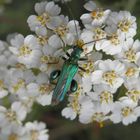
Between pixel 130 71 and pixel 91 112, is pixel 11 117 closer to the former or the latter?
pixel 91 112

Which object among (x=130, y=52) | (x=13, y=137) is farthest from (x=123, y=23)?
(x=13, y=137)

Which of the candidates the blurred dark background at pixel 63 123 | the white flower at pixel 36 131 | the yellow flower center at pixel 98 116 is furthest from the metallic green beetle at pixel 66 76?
the blurred dark background at pixel 63 123

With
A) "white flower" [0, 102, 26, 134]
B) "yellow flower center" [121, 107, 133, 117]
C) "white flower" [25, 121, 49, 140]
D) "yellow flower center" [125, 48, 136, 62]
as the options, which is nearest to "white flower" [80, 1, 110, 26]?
"yellow flower center" [125, 48, 136, 62]

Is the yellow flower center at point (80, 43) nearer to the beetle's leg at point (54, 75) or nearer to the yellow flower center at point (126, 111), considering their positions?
the beetle's leg at point (54, 75)

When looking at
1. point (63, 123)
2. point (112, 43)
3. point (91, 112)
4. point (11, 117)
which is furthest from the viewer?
point (63, 123)

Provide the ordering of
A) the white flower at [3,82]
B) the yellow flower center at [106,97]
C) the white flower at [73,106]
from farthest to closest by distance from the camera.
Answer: the white flower at [3,82], the white flower at [73,106], the yellow flower center at [106,97]

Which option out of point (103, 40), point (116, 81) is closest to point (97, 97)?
point (116, 81)

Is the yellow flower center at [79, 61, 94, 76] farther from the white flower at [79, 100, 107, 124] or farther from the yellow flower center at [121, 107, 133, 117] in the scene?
the yellow flower center at [121, 107, 133, 117]
